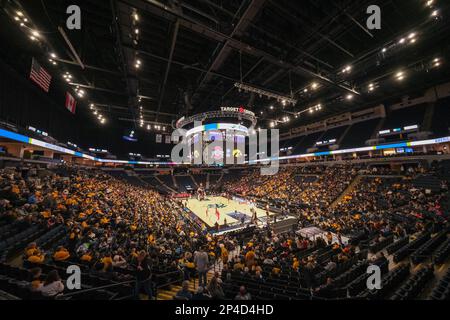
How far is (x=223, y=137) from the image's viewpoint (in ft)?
89.3

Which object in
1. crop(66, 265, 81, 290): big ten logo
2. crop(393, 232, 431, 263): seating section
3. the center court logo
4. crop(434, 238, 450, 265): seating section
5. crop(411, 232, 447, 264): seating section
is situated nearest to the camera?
crop(66, 265, 81, 290): big ten logo

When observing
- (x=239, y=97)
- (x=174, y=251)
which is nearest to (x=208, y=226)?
(x=174, y=251)

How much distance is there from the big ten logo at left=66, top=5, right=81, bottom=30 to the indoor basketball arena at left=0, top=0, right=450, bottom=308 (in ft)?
0.29

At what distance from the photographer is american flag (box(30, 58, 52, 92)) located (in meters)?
12.1

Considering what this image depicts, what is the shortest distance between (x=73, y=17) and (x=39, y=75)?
7.02 m

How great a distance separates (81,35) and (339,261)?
60.3ft

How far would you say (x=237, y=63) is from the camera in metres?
13.8

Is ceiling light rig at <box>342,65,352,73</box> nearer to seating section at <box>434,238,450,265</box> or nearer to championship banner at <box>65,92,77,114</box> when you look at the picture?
seating section at <box>434,238,450,265</box>

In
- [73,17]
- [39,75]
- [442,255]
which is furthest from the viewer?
[39,75]

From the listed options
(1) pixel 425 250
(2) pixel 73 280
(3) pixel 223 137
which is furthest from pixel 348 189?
(2) pixel 73 280

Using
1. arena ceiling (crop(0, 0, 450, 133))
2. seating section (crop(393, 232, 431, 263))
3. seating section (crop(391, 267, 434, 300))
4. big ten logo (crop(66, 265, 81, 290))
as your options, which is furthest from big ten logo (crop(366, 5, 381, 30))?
big ten logo (crop(66, 265, 81, 290))

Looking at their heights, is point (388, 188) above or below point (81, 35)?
below

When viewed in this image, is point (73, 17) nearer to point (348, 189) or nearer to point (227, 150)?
point (348, 189)
